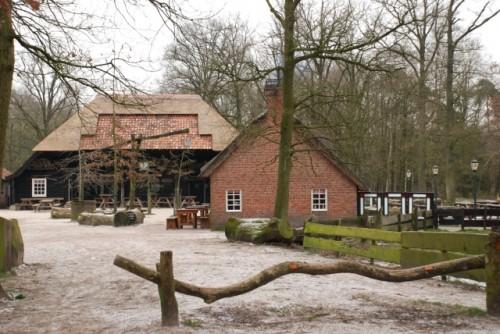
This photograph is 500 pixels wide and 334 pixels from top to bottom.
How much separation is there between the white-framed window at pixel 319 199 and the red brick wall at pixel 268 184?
145 mm

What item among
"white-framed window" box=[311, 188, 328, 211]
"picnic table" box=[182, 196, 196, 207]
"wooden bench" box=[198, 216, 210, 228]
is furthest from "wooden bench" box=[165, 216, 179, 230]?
"picnic table" box=[182, 196, 196, 207]

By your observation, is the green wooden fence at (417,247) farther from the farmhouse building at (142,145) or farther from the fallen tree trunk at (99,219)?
the farmhouse building at (142,145)

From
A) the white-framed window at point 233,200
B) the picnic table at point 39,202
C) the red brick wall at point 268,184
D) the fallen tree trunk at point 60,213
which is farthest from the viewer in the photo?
the picnic table at point 39,202

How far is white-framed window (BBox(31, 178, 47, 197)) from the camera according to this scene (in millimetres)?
43719

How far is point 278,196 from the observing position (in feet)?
59.5

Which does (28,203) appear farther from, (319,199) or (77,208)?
(319,199)

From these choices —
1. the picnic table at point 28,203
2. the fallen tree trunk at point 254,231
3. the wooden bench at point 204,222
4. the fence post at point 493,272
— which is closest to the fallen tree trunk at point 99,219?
A: the wooden bench at point 204,222

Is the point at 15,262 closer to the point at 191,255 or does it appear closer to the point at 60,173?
the point at 191,255

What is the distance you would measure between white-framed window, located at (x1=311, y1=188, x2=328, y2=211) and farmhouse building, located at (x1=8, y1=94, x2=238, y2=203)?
16850 mm

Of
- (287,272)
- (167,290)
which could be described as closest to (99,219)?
(167,290)

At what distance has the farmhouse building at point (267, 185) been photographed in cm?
2491

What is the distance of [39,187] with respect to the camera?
43.8 metres

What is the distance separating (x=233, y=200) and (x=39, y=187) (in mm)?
23943

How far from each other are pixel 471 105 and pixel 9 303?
41.4 meters
